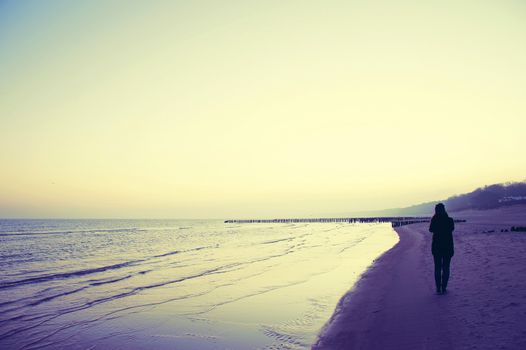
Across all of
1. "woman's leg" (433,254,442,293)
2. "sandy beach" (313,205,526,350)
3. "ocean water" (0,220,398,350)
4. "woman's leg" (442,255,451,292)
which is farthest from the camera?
"woman's leg" (433,254,442,293)

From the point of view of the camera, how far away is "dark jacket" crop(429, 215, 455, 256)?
9.81 meters

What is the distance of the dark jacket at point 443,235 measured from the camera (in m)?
9.81

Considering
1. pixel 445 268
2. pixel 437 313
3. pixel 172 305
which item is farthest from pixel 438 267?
pixel 172 305

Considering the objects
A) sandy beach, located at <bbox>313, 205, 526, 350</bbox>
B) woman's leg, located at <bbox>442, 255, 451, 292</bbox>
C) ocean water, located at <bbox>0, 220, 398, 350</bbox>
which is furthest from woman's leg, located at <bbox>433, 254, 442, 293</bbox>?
ocean water, located at <bbox>0, 220, 398, 350</bbox>

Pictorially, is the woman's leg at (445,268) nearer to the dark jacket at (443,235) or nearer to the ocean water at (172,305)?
the dark jacket at (443,235)

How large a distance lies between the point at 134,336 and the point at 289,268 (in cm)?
1243

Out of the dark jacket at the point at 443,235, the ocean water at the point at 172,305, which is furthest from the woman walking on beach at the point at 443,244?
the ocean water at the point at 172,305

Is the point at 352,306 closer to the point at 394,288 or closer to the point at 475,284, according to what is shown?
the point at 394,288

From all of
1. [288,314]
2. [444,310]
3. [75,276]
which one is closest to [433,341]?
[444,310]

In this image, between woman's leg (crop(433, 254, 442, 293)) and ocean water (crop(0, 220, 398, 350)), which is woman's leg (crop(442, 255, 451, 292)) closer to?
woman's leg (crop(433, 254, 442, 293))

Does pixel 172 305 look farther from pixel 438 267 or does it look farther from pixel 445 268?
pixel 445 268

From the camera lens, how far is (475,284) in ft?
33.6

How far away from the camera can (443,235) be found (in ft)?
32.4

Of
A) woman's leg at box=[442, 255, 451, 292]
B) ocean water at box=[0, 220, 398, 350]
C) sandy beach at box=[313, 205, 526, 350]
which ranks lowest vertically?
ocean water at box=[0, 220, 398, 350]
